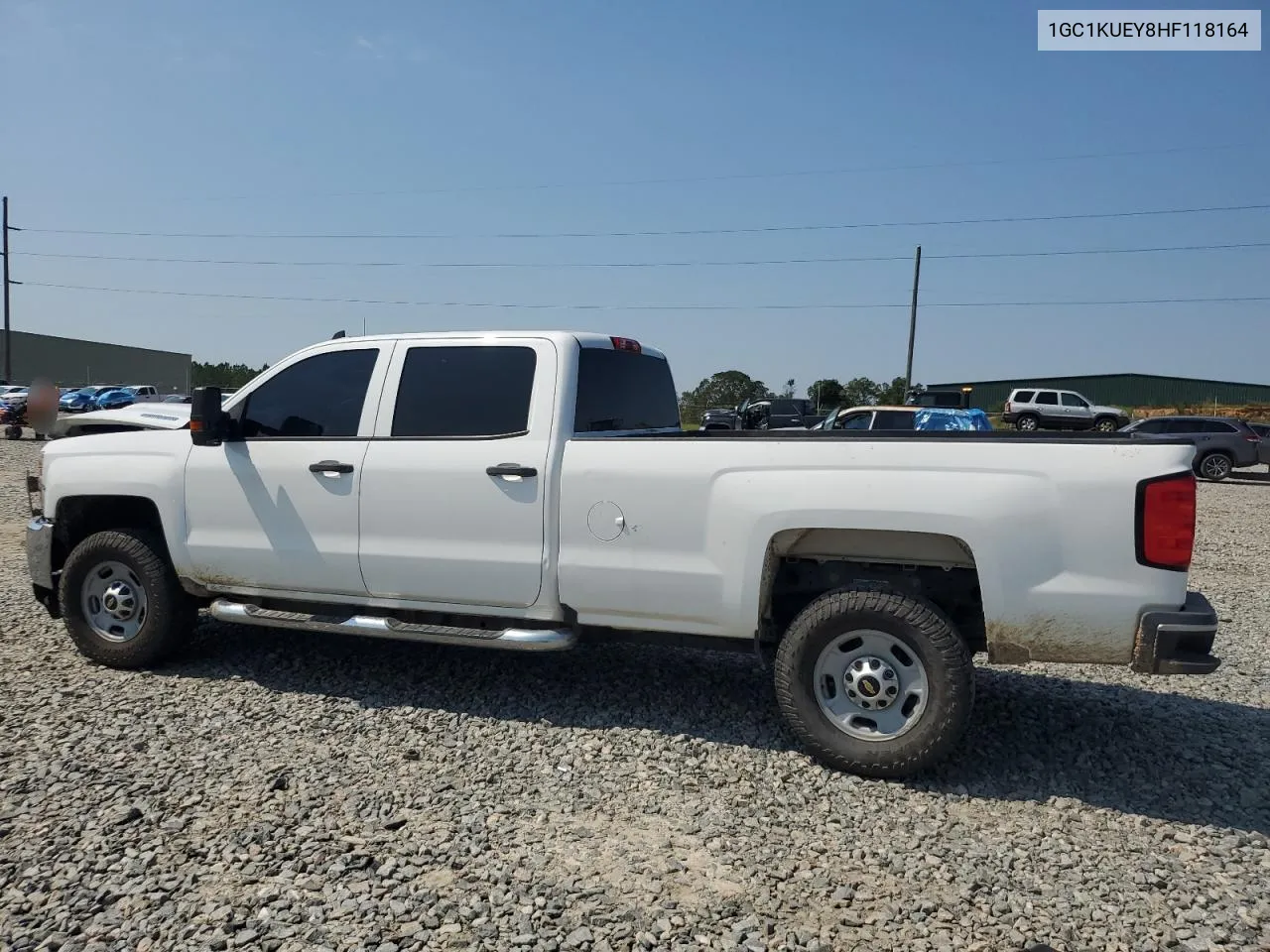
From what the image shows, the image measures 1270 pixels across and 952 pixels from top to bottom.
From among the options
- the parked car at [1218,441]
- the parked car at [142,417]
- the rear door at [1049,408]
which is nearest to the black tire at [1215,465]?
the parked car at [1218,441]

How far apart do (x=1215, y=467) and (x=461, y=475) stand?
2335 cm

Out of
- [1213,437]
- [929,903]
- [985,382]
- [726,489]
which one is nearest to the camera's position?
[929,903]

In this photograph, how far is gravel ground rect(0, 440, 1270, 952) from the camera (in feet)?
9.68

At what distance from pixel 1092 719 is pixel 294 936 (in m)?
4.00

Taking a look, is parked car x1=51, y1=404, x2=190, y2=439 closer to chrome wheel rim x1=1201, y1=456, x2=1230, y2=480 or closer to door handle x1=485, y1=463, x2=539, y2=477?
door handle x1=485, y1=463, x2=539, y2=477

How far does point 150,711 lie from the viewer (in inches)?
186

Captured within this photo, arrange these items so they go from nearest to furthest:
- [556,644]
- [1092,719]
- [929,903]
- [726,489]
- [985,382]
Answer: [929,903], [726,489], [556,644], [1092,719], [985,382]

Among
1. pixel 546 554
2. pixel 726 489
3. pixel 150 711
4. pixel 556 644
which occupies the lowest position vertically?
pixel 150 711

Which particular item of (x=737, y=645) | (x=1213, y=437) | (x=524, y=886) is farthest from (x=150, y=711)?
(x=1213, y=437)

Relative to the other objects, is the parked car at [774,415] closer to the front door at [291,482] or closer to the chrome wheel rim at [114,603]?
the front door at [291,482]

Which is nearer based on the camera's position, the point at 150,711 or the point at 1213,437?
the point at 150,711

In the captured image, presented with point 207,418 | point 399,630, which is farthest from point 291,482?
point 399,630

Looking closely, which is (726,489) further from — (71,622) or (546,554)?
(71,622)

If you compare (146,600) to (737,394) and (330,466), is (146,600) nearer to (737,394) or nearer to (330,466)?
(330,466)
